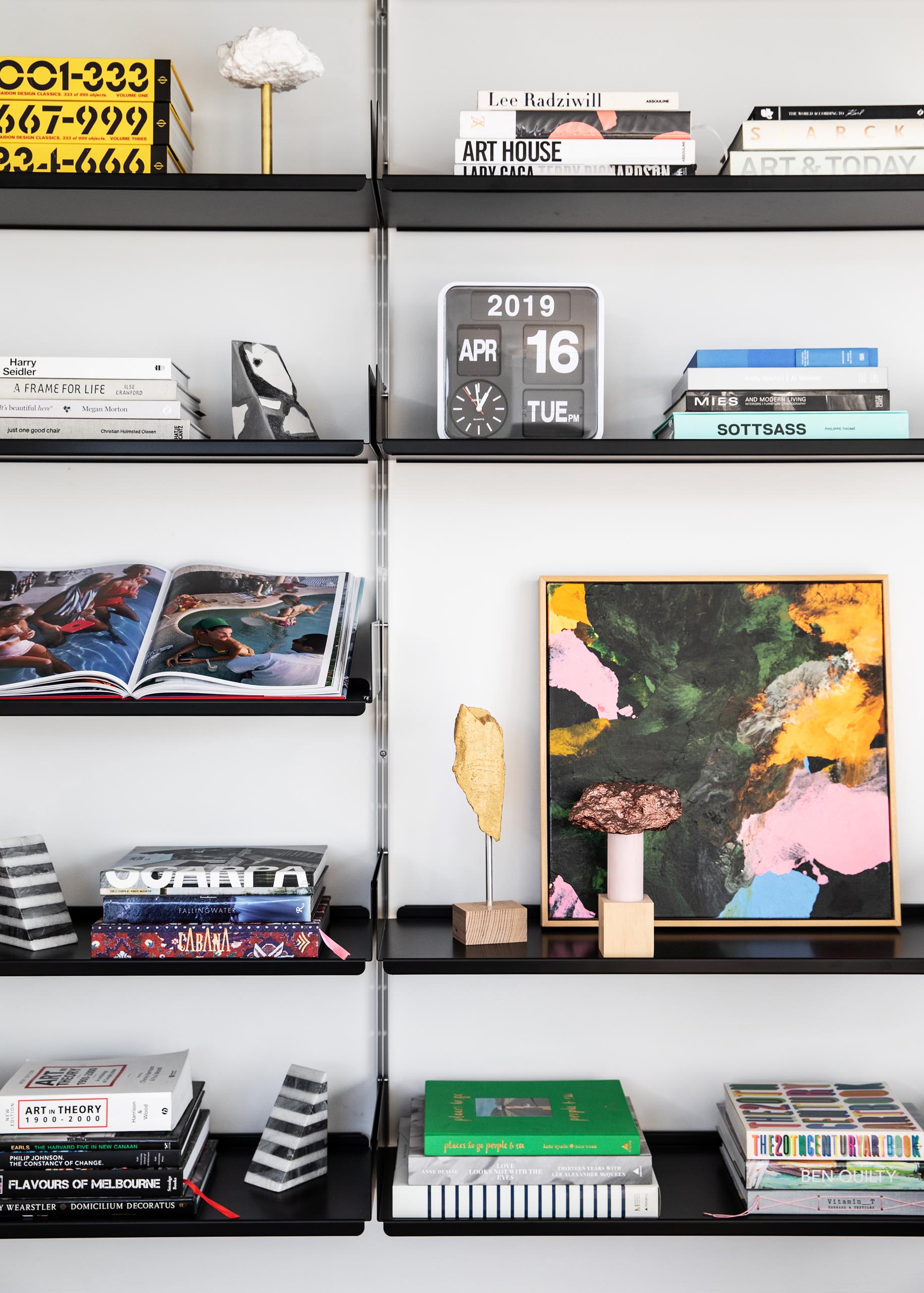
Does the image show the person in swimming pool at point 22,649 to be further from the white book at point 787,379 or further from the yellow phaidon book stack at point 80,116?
the white book at point 787,379

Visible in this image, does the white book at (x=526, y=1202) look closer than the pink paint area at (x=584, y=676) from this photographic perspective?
Yes

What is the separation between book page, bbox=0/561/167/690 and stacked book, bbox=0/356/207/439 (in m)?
0.25

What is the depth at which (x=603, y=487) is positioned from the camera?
5.49 feet

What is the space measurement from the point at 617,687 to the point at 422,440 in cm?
52

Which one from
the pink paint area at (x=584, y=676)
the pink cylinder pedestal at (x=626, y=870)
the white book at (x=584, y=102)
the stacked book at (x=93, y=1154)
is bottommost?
the stacked book at (x=93, y=1154)

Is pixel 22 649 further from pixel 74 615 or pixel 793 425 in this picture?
pixel 793 425

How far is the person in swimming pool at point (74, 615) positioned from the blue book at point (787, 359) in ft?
3.20

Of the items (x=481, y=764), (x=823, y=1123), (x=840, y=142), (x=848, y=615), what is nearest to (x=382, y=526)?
(x=481, y=764)

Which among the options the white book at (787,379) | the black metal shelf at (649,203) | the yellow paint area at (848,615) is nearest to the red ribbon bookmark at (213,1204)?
the yellow paint area at (848,615)

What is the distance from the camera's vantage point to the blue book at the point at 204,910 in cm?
145

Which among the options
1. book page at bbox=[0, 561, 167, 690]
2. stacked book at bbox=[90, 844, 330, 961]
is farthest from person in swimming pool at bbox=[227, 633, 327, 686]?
stacked book at bbox=[90, 844, 330, 961]

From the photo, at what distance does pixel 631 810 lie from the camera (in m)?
1.47

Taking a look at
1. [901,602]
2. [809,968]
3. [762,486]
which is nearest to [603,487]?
[762,486]

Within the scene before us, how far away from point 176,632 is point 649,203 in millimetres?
973
